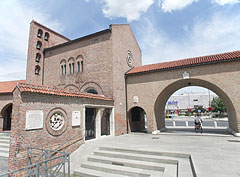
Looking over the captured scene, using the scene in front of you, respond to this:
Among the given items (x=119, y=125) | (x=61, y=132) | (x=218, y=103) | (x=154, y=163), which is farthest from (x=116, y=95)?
(x=218, y=103)

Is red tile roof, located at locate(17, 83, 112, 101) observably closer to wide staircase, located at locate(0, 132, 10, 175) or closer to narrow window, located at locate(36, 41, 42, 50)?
wide staircase, located at locate(0, 132, 10, 175)

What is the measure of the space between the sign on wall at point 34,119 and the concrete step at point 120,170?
9.65 feet

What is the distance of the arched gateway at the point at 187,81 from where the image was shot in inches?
470

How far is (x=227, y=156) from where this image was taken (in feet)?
21.9

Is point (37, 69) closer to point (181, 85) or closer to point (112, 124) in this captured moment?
point (112, 124)

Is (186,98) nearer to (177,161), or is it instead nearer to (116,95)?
(116,95)

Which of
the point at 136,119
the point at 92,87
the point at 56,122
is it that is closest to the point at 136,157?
the point at 56,122

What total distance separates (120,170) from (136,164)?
30.8 inches

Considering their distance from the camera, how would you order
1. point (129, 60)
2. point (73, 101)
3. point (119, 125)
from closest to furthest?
1. point (73, 101)
2. point (119, 125)
3. point (129, 60)

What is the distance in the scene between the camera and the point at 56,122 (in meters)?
8.42

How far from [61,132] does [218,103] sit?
4138 centimetres

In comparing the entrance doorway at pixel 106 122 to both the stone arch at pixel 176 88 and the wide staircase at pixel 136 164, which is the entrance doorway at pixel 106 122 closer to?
the stone arch at pixel 176 88

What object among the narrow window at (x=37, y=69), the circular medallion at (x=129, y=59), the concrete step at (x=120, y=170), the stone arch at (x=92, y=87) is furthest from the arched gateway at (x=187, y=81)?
the narrow window at (x=37, y=69)

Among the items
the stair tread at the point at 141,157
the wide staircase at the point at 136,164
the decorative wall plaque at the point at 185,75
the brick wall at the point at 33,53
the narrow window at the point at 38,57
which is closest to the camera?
the wide staircase at the point at 136,164
